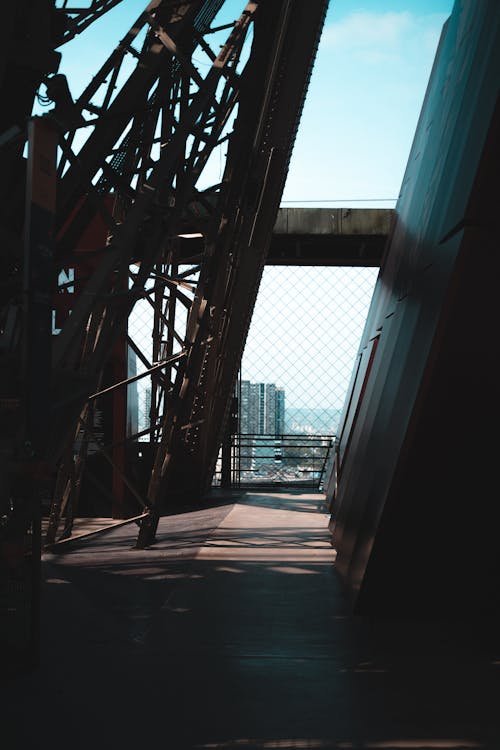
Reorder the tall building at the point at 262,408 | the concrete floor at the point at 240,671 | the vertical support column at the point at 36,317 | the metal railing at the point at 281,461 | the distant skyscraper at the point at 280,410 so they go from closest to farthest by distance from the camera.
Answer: the concrete floor at the point at 240,671 → the vertical support column at the point at 36,317 → the metal railing at the point at 281,461 → the tall building at the point at 262,408 → the distant skyscraper at the point at 280,410

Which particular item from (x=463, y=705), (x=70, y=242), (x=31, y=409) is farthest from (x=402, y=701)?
(x=70, y=242)

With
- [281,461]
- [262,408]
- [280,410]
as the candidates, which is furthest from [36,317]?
[280,410]

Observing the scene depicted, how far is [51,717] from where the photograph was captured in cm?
384

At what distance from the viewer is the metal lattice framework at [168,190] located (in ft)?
18.2

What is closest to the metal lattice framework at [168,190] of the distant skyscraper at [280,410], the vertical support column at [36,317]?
the vertical support column at [36,317]

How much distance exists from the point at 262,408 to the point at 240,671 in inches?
973

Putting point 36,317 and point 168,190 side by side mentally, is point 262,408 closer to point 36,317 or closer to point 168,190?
point 168,190

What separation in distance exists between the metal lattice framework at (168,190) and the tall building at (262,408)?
10300mm

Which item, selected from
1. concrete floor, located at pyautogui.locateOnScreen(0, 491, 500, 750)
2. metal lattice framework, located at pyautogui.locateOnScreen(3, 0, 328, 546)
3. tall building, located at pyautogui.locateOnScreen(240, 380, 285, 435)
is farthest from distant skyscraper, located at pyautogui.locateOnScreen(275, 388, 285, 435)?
concrete floor, located at pyautogui.locateOnScreen(0, 491, 500, 750)

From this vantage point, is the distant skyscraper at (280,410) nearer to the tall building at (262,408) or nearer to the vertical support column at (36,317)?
the tall building at (262,408)

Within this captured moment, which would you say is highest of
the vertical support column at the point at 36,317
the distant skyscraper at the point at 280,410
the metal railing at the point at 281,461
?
the vertical support column at the point at 36,317

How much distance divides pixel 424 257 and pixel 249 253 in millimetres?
7070

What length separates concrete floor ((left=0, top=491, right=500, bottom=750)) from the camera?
368 centimetres

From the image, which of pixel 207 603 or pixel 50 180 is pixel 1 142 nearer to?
pixel 50 180
